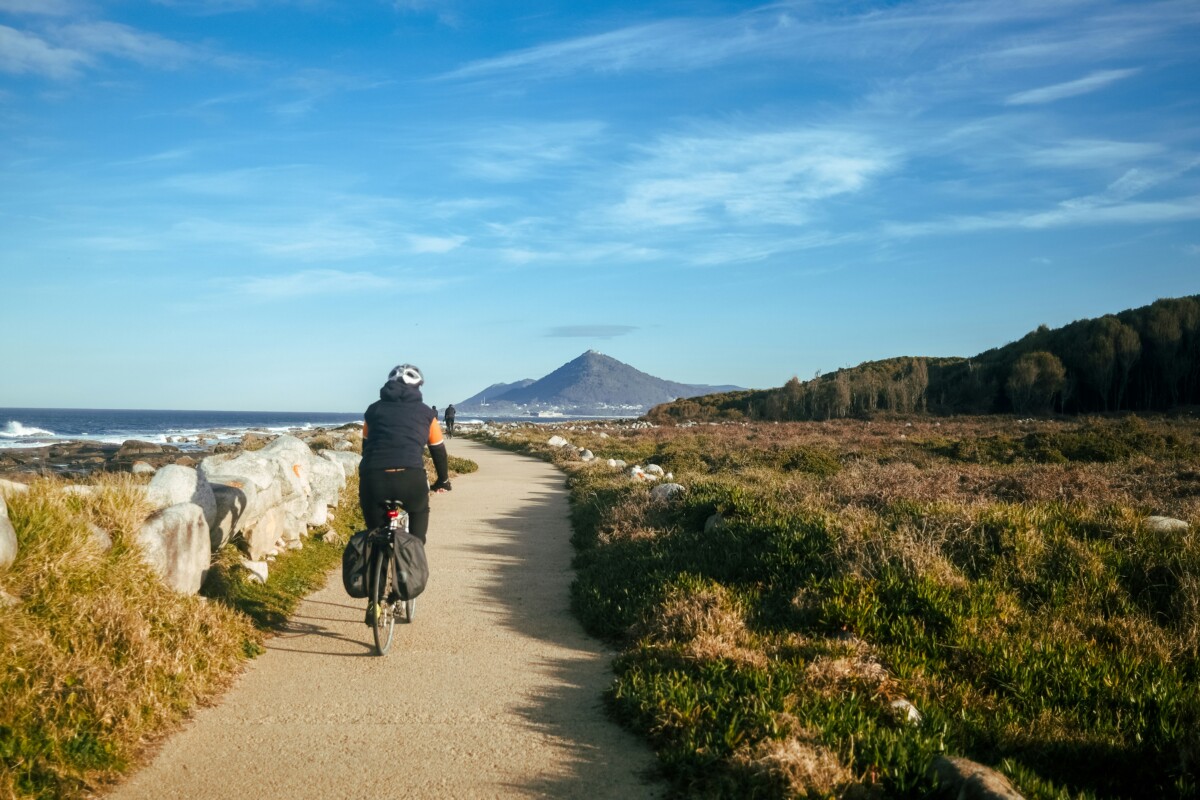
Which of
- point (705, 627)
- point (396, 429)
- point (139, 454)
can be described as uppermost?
point (396, 429)

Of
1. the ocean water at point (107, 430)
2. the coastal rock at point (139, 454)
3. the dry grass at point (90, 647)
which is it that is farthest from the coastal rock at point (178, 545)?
the ocean water at point (107, 430)

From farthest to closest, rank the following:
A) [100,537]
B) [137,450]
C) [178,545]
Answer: [137,450] → [178,545] → [100,537]

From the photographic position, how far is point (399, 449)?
6.83 metres

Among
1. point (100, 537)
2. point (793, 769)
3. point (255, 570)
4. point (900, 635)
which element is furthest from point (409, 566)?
point (900, 635)

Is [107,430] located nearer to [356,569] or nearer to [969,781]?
[356,569]

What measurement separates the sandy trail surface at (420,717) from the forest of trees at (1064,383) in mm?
55784

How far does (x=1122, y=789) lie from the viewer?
4543 mm

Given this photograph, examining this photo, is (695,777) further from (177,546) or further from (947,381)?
(947,381)

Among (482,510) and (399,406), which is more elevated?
(399,406)

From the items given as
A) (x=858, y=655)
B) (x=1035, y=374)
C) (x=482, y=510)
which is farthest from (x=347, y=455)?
(x=1035, y=374)

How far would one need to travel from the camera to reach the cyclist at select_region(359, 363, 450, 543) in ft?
22.4

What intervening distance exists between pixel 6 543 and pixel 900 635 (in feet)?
22.0

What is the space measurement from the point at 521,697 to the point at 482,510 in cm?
1050

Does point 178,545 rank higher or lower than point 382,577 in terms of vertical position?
higher
